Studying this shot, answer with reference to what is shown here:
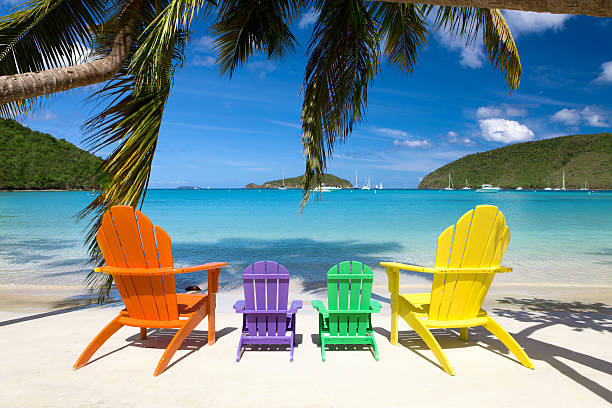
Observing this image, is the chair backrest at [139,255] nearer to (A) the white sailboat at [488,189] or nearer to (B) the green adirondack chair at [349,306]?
(B) the green adirondack chair at [349,306]

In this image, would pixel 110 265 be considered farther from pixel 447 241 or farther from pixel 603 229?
pixel 603 229

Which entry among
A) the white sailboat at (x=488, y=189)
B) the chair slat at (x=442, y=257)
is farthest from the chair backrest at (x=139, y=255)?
the white sailboat at (x=488, y=189)

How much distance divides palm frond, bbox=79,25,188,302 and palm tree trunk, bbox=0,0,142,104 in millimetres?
170

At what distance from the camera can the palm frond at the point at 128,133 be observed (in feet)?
11.6

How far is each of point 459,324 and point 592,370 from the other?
3.25 feet

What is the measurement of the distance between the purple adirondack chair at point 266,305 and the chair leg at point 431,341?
101 cm

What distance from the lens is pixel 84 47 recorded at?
4.60m

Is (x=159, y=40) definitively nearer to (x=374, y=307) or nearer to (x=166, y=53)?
(x=166, y=53)

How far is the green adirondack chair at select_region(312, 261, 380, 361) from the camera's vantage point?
3188mm

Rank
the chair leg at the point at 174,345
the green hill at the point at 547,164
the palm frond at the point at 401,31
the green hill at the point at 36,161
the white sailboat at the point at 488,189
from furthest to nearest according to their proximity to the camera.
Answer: the white sailboat at the point at 488,189 < the green hill at the point at 547,164 < the green hill at the point at 36,161 < the palm frond at the point at 401,31 < the chair leg at the point at 174,345

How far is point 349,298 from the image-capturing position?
3.25m

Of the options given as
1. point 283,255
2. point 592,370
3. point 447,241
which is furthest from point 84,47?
point 283,255

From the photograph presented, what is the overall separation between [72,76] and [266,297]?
2814 millimetres

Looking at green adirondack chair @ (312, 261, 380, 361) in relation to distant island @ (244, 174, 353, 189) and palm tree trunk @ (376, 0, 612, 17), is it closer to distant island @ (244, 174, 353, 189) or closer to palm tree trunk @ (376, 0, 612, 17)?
palm tree trunk @ (376, 0, 612, 17)
